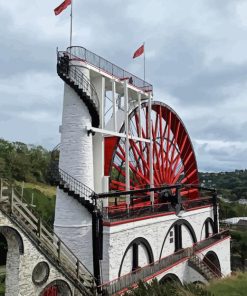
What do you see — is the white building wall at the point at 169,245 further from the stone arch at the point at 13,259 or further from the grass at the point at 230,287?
the stone arch at the point at 13,259

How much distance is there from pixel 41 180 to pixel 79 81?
56.7 meters

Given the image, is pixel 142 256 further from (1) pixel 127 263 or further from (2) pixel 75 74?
(2) pixel 75 74

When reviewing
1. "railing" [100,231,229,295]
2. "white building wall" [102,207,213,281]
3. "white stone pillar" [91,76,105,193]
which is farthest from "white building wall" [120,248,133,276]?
"white stone pillar" [91,76,105,193]

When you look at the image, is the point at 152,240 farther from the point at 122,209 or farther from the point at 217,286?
the point at 217,286

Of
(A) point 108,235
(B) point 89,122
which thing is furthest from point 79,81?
(A) point 108,235

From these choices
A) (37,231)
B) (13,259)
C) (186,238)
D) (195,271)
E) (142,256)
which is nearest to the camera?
(13,259)

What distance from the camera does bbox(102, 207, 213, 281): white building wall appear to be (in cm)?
1485

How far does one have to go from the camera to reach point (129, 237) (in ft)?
53.0

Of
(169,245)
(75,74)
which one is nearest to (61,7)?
(75,74)

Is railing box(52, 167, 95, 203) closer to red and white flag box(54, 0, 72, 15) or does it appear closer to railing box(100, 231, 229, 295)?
railing box(100, 231, 229, 295)

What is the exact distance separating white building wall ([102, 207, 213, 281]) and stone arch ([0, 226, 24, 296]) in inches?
172

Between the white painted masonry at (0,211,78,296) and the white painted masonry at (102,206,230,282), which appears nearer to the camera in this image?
the white painted masonry at (0,211,78,296)

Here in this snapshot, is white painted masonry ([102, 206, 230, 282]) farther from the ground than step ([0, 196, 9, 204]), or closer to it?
closer to it

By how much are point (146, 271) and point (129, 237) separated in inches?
71.2
